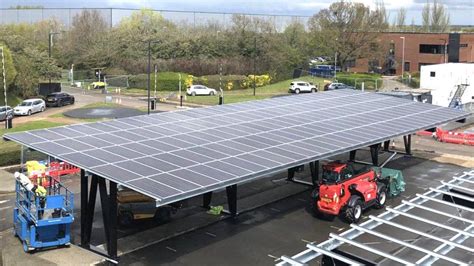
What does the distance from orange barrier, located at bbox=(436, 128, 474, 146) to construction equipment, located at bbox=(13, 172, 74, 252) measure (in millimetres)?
30324

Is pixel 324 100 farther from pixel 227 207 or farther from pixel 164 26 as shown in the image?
→ pixel 164 26

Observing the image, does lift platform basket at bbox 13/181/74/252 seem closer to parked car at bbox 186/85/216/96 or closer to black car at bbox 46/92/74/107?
black car at bbox 46/92/74/107

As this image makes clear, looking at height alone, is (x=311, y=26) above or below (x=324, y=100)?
above

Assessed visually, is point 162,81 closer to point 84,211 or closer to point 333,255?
point 84,211

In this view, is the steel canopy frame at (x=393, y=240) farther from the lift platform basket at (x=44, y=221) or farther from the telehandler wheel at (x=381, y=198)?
the lift platform basket at (x=44, y=221)

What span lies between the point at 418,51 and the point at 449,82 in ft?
95.7

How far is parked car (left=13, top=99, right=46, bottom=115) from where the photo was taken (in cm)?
4697

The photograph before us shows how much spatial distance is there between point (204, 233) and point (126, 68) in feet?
203

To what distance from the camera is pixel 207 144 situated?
20703 millimetres

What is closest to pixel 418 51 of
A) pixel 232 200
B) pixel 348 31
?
pixel 348 31

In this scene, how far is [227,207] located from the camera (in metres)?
23.6

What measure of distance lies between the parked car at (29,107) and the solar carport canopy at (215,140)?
25.5m

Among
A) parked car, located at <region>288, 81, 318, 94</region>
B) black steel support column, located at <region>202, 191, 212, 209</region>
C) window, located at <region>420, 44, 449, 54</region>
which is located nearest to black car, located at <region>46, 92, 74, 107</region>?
parked car, located at <region>288, 81, 318, 94</region>

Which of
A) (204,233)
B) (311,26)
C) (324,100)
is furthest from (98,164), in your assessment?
(311,26)
